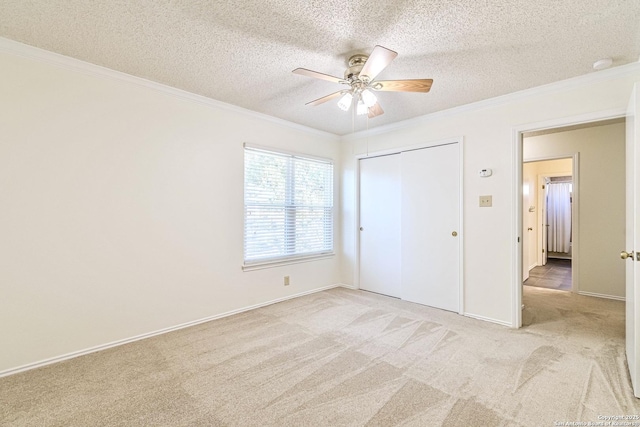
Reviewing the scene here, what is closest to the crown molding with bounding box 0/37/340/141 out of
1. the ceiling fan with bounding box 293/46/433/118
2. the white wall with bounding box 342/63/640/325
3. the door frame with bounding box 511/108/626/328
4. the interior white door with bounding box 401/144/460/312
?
the ceiling fan with bounding box 293/46/433/118

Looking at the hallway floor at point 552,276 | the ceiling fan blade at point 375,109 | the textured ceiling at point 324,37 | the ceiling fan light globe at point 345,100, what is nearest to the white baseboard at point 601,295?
the hallway floor at point 552,276

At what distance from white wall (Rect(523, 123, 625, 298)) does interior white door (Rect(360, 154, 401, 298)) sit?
2.74 m

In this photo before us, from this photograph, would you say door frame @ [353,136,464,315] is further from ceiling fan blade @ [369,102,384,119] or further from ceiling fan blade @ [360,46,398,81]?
ceiling fan blade @ [360,46,398,81]

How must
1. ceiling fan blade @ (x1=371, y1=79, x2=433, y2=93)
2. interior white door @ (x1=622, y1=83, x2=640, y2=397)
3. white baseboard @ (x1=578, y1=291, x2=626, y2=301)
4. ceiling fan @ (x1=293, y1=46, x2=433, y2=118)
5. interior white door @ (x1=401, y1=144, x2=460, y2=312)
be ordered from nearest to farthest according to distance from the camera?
interior white door @ (x1=622, y1=83, x2=640, y2=397)
ceiling fan @ (x1=293, y1=46, x2=433, y2=118)
ceiling fan blade @ (x1=371, y1=79, x2=433, y2=93)
interior white door @ (x1=401, y1=144, x2=460, y2=312)
white baseboard @ (x1=578, y1=291, x2=626, y2=301)

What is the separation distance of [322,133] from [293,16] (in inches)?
104

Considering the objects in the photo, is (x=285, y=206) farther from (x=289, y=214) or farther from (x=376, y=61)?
(x=376, y=61)

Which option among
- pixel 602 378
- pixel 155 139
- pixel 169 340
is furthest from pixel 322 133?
pixel 602 378

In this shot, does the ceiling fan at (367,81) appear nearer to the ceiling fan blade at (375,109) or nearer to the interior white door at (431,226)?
the ceiling fan blade at (375,109)

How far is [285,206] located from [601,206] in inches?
178

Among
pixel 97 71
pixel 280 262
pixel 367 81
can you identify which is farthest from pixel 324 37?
pixel 280 262

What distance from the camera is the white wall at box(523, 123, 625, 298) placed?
4.07 meters

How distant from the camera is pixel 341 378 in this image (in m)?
2.12

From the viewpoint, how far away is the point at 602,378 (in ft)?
6.83

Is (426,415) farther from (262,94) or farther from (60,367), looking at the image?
(262,94)
